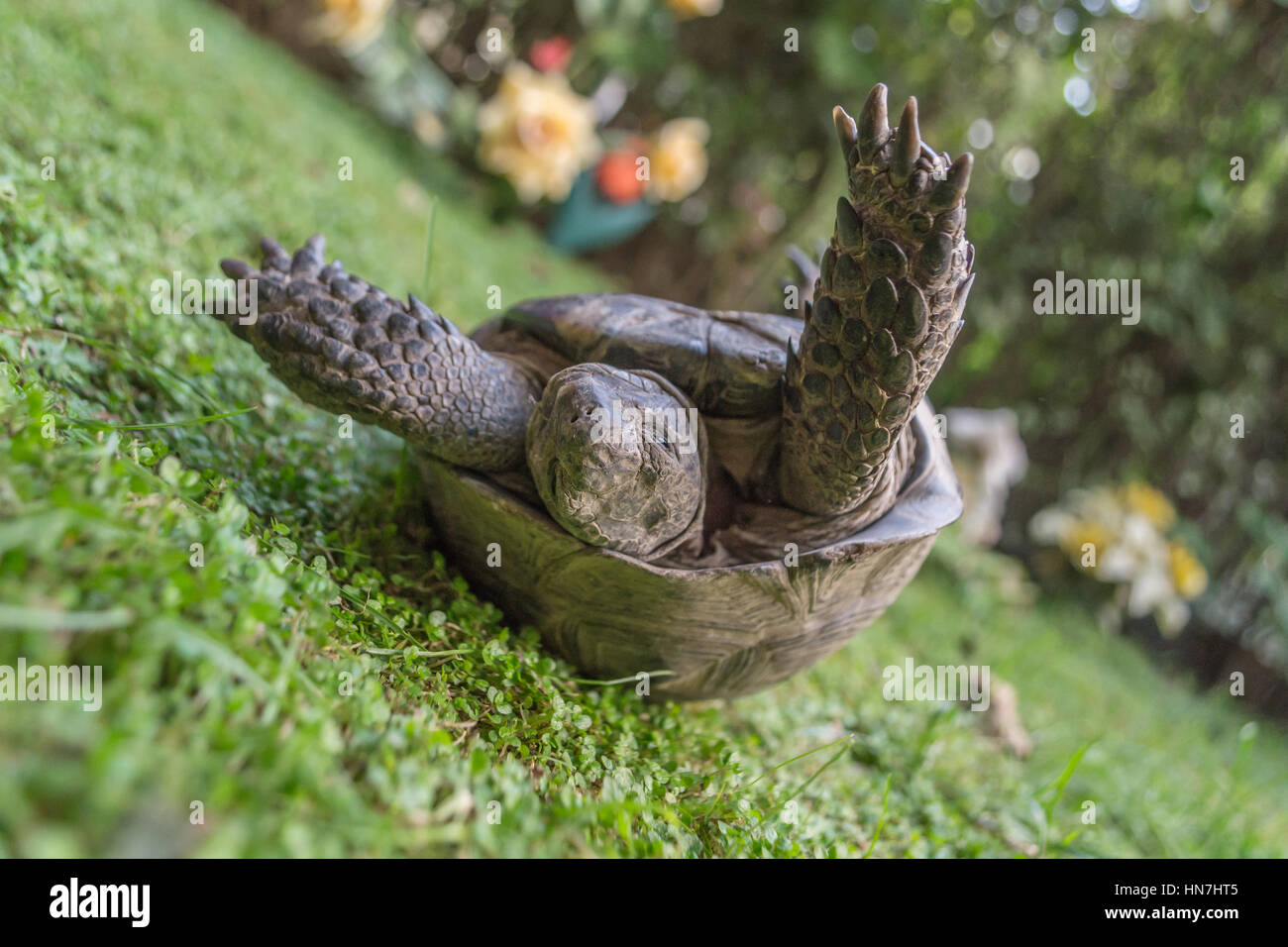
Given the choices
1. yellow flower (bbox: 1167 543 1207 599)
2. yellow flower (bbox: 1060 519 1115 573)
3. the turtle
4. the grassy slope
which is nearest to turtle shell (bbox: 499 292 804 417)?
the turtle

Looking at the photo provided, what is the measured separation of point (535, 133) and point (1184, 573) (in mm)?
4868

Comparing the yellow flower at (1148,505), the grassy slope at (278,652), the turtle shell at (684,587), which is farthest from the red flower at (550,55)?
the turtle shell at (684,587)

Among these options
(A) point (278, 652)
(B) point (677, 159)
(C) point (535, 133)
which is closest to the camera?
(A) point (278, 652)

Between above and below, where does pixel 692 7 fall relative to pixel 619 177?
above

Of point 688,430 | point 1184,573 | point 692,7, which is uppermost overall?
point 692,7

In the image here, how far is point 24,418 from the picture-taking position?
101cm

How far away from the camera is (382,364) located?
53.5 inches

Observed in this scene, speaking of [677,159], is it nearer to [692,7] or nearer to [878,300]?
[692,7]

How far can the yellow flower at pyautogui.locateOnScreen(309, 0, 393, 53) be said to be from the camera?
5.36 metres

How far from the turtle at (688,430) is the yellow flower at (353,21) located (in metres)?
4.75

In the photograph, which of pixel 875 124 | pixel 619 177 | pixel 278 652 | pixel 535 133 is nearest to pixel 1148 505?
pixel 619 177

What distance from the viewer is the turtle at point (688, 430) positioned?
4.03 ft

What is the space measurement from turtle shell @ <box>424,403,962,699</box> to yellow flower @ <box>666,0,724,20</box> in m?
4.96
